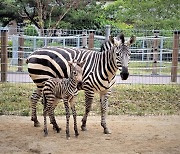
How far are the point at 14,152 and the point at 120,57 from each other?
226cm

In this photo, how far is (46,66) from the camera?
6.88 meters

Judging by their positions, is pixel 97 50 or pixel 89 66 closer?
pixel 89 66

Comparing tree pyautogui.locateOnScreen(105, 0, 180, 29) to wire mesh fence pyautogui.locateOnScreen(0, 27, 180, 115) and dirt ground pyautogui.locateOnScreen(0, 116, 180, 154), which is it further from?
dirt ground pyautogui.locateOnScreen(0, 116, 180, 154)

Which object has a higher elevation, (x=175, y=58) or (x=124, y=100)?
(x=175, y=58)

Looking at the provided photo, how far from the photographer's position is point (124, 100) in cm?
958

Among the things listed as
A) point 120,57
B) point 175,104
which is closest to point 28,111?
point 120,57

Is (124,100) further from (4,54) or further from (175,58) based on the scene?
(4,54)

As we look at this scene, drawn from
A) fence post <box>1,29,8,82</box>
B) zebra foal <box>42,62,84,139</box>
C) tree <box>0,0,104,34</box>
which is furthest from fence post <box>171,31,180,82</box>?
tree <box>0,0,104,34</box>

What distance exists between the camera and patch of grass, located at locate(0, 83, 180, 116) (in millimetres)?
8875

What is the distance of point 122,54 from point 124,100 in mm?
3208

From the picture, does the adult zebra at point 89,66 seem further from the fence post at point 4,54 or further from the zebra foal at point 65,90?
the fence post at point 4,54

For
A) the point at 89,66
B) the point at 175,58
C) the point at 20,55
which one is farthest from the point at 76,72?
the point at 20,55

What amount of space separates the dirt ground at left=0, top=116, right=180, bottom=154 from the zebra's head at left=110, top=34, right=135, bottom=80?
1076mm

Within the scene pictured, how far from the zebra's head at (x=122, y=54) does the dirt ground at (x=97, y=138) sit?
1076 millimetres
